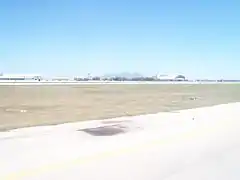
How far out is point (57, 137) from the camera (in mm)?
11305

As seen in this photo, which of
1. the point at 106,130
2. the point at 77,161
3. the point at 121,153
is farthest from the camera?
the point at 106,130

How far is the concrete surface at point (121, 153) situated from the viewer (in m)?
6.75

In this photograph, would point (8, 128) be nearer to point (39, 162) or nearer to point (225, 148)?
point (39, 162)

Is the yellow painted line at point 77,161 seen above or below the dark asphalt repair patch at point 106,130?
above

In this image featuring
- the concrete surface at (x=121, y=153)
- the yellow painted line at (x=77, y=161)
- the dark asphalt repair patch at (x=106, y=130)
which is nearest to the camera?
the yellow painted line at (x=77, y=161)

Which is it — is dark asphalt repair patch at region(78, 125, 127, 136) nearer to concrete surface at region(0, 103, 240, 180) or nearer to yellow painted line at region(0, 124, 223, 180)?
concrete surface at region(0, 103, 240, 180)

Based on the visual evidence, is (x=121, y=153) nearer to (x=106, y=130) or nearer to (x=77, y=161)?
(x=77, y=161)

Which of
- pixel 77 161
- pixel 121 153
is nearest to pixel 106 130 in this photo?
pixel 121 153

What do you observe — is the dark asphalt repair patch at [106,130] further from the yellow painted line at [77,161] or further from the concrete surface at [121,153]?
the yellow painted line at [77,161]

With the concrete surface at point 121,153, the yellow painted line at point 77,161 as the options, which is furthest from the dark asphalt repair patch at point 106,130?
the yellow painted line at point 77,161

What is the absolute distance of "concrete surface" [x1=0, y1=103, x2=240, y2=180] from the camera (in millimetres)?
6746

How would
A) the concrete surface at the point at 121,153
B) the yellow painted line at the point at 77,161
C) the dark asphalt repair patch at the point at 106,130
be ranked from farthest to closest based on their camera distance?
the dark asphalt repair patch at the point at 106,130
the concrete surface at the point at 121,153
the yellow painted line at the point at 77,161

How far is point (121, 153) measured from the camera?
8.70m

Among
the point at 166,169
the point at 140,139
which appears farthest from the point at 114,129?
the point at 166,169
